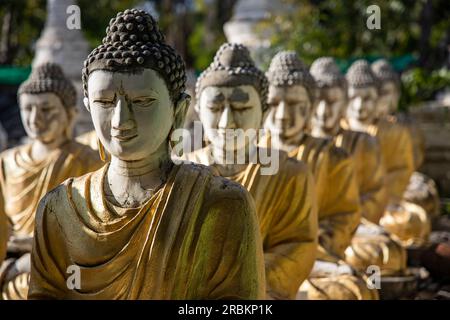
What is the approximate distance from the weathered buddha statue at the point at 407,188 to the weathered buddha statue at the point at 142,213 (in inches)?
264

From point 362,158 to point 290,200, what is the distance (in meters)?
3.67

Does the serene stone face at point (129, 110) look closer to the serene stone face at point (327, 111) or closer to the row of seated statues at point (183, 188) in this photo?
the row of seated statues at point (183, 188)

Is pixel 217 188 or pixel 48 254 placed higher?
pixel 217 188

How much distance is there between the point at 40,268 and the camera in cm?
387

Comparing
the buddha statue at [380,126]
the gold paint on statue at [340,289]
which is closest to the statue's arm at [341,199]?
the gold paint on statue at [340,289]

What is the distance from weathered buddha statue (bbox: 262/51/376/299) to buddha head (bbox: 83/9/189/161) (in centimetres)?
262

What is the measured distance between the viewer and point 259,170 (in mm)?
5523

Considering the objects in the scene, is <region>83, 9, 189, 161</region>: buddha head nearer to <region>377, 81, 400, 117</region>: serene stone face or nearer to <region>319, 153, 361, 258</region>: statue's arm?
<region>319, 153, 361, 258</region>: statue's arm

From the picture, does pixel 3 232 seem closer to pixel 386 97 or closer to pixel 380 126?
pixel 380 126

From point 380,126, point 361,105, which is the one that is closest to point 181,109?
point 361,105

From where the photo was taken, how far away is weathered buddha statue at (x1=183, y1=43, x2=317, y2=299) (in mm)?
5406

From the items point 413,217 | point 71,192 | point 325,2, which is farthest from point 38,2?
point 71,192

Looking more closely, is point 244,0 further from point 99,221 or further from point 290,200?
point 99,221

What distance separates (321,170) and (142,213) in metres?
3.45
